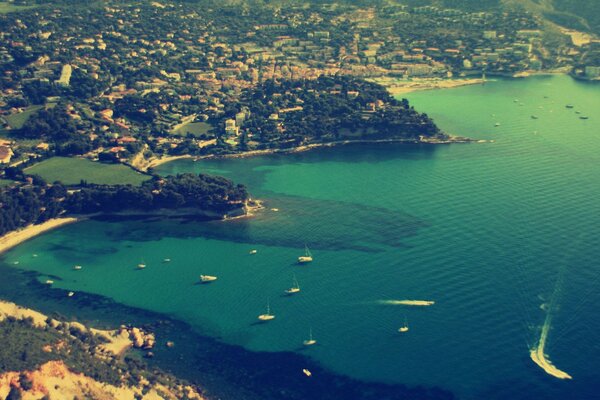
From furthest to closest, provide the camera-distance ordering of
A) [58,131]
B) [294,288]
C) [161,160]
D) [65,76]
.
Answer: [65,76]
[58,131]
[161,160]
[294,288]

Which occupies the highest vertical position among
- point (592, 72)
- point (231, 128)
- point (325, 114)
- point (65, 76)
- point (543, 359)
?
point (592, 72)

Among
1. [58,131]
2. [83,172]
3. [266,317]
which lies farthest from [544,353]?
[58,131]

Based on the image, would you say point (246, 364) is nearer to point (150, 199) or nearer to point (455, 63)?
point (150, 199)

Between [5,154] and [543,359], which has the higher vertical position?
[543,359]

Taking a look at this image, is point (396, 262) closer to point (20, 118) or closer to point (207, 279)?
point (207, 279)

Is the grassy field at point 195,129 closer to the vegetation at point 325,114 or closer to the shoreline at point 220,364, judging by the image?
the vegetation at point 325,114

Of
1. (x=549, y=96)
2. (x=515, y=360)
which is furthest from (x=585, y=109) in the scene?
(x=515, y=360)

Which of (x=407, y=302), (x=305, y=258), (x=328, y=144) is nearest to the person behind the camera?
(x=407, y=302)
